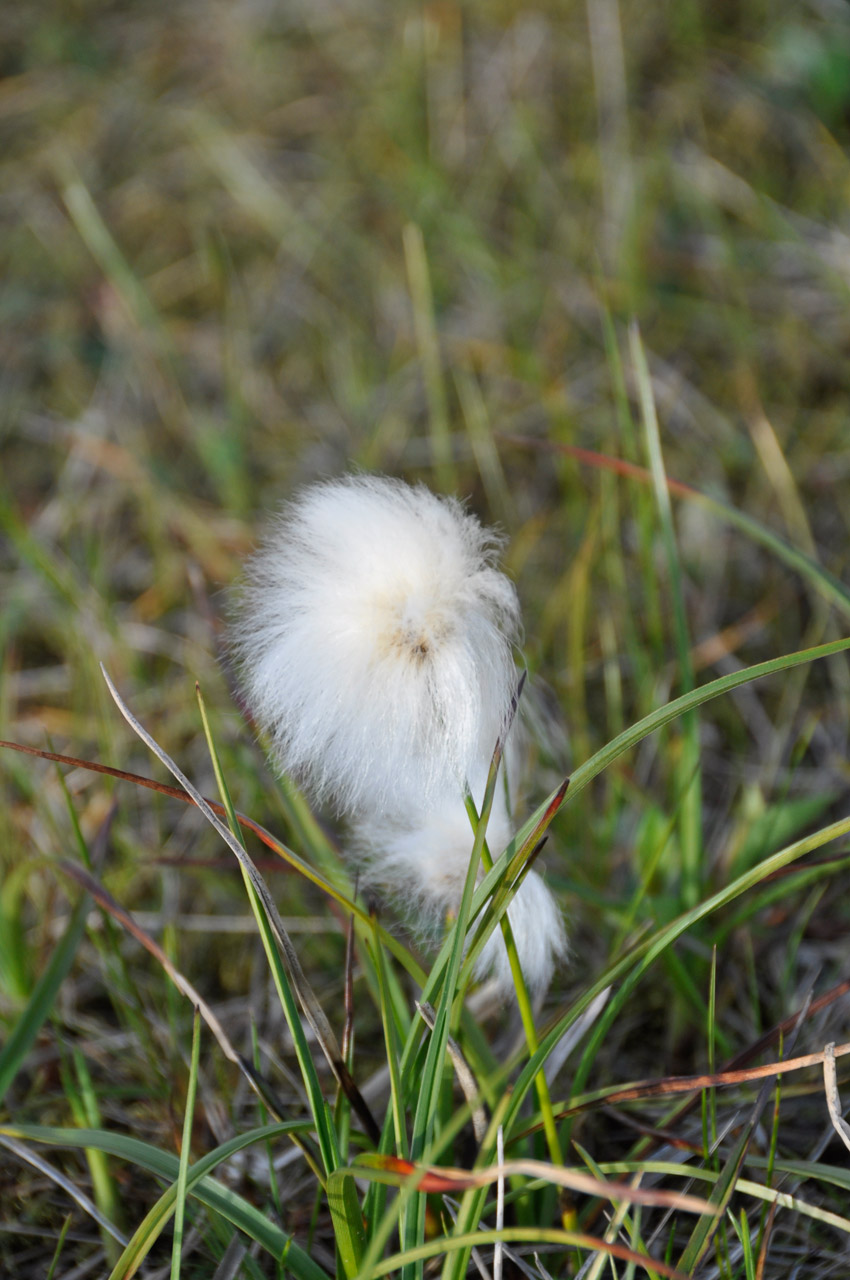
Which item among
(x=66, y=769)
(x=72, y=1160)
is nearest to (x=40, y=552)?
(x=66, y=769)

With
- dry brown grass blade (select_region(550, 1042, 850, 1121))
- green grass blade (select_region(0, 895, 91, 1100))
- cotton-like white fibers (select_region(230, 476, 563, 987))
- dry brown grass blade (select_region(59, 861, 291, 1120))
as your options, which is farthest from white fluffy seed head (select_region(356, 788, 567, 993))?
green grass blade (select_region(0, 895, 91, 1100))

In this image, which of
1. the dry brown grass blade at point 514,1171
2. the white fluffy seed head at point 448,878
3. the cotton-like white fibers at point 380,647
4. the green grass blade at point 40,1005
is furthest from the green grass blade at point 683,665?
the green grass blade at point 40,1005

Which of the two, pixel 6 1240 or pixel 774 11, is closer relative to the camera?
pixel 6 1240

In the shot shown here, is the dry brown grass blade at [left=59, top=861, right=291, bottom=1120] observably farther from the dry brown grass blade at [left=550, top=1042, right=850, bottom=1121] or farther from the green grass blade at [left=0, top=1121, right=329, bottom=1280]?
the dry brown grass blade at [left=550, top=1042, right=850, bottom=1121]

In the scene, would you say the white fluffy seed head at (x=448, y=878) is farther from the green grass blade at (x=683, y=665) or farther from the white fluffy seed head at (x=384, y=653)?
the green grass blade at (x=683, y=665)

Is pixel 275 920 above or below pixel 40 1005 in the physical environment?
above

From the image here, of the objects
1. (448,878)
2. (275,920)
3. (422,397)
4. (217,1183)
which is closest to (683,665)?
(448,878)

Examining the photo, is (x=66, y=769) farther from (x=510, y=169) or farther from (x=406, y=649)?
(x=510, y=169)

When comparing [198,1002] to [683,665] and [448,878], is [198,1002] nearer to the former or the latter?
[448,878]
